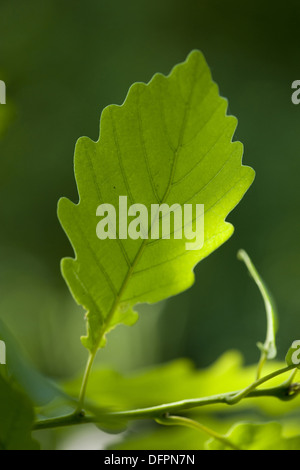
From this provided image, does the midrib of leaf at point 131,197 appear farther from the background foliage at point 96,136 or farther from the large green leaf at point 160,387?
the background foliage at point 96,136

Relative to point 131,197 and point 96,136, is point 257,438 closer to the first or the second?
point 131,197

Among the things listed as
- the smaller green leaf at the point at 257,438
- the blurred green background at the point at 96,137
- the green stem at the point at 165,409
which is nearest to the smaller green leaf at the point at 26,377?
the green stem at the point at 165,409

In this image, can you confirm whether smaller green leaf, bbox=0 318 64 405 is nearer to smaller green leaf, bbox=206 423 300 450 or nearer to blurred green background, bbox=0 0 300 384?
smaller green leaf, bbox=206 423 300 450

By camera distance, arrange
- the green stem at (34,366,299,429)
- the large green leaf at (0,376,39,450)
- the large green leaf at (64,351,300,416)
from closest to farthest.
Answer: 1. the large green leaf at (0,376,39,450)
2. the green stem at (34,366,299,429)
3. the large green leaf at (64,351,300,416)

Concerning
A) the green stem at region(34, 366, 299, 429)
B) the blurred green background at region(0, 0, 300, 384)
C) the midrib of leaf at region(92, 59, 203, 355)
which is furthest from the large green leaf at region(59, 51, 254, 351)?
the blurred green background at region(0, 0, 300, 384)

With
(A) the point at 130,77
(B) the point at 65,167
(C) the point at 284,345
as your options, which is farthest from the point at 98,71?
(C) the point at 284,345
